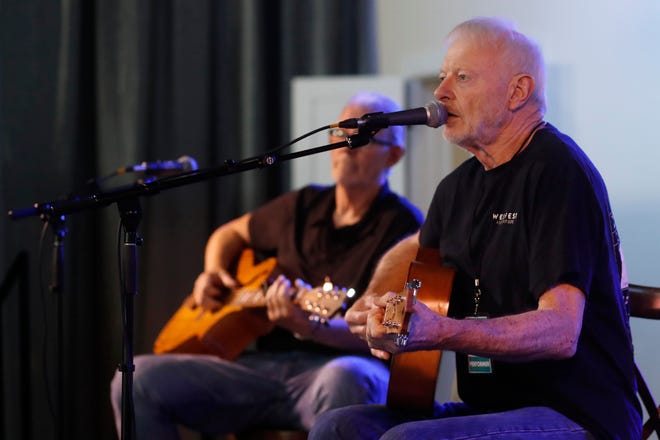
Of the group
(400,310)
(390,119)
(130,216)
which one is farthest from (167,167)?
(400,310)

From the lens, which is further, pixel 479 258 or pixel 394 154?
pixel 394 154

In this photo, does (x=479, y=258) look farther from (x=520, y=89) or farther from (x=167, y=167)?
(x=167, y=167)

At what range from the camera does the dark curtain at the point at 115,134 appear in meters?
3.89

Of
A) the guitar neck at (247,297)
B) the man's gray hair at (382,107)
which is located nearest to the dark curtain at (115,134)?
the guitar neck at (247,297)

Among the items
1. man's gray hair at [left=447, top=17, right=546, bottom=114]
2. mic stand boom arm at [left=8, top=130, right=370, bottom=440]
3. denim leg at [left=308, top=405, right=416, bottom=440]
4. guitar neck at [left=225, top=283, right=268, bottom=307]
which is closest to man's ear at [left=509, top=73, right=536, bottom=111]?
man's gray hair at [left=447, top=17, right=546, bottom=114]

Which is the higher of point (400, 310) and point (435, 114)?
point (435, 114)

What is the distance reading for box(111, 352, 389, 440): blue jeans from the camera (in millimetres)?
2695

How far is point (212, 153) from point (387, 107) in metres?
1.40

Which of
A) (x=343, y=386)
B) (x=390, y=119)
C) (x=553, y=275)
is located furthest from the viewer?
(x=343, y=386)

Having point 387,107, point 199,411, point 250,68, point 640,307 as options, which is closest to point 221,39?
point 250,68

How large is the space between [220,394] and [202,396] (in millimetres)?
58

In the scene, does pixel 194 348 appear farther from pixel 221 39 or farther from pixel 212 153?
Result: pixel 221 39

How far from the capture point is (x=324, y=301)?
8.39ft

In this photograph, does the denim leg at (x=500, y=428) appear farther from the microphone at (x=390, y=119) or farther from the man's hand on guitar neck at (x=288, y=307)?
the man's hand on guitar neck at (x=288, y=307)
